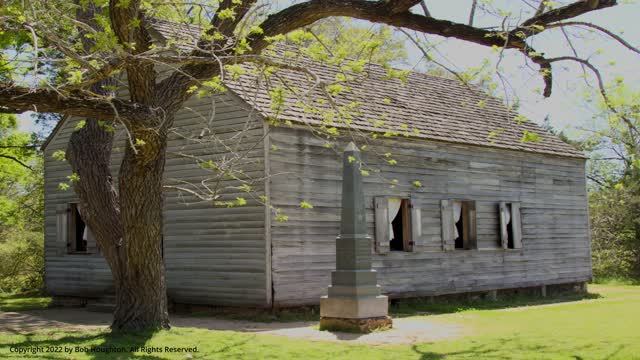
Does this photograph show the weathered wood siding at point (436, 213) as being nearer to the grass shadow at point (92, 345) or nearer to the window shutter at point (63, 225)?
the grass shadow at point (92, 345)

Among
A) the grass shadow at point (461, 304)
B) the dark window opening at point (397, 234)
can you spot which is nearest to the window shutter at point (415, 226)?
the dark window opening at point (397, 234)

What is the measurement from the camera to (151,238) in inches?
472

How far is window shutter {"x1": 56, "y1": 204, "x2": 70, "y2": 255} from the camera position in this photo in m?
20.6

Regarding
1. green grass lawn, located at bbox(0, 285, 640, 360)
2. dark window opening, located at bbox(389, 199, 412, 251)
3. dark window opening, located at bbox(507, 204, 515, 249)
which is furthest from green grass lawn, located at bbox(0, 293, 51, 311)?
dark window opening, located at bbox(507, 204, 515, 249)

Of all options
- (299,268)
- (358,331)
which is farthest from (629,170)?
(358,331)

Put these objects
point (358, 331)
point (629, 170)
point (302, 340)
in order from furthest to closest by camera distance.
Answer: point (629, 170), point (358, 331), point (302, 340)

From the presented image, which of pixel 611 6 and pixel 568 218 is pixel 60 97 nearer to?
pixel 611 6

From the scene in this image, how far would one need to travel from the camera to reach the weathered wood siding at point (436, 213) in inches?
650

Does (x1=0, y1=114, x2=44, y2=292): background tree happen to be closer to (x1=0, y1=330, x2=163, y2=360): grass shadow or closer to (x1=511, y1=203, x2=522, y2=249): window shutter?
(x1=0, y1=330, x2=163, y2=360): grass shadow

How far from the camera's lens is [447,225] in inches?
794

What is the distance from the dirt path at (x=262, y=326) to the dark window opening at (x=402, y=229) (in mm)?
3982

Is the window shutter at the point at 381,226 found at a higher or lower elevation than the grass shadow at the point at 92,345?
higher

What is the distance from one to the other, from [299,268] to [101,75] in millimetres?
7925

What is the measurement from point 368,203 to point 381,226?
2.14 feet
